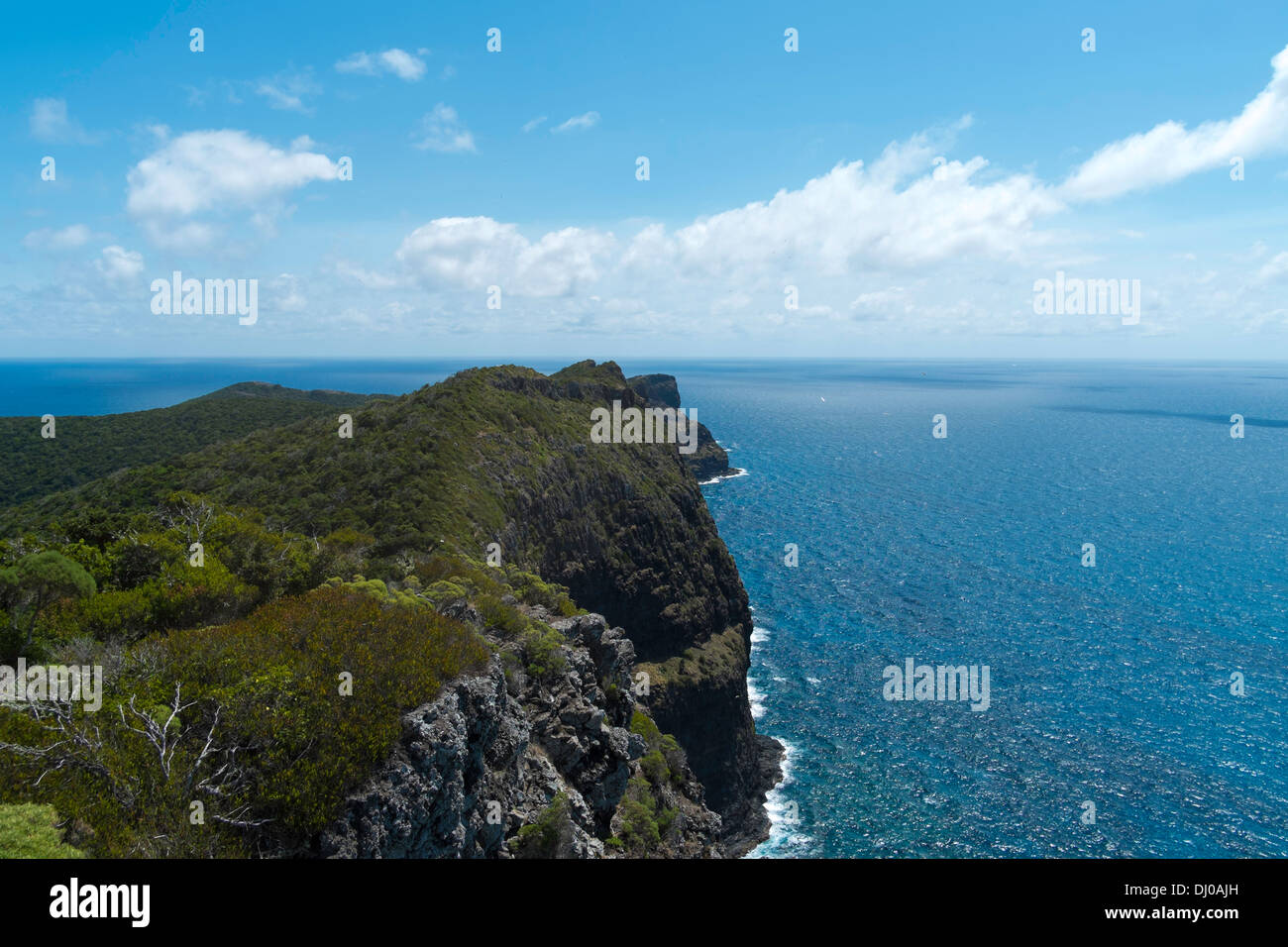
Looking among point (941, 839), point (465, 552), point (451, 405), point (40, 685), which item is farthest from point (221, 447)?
point (941, 839)

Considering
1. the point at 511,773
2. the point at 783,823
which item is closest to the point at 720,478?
the point at 783,823

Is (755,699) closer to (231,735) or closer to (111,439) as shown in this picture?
(231,735)

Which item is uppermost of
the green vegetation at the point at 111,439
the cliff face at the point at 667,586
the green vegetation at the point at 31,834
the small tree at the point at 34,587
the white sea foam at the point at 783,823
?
the green vegetation at the point at 111,439

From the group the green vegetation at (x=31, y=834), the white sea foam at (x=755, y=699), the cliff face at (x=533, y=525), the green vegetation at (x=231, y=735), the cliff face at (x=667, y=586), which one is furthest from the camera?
the white sea foam at (x=755, y=699)

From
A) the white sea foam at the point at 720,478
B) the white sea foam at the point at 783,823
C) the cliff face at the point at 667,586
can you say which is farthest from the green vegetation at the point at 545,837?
the white sea foam at the point at 720,478

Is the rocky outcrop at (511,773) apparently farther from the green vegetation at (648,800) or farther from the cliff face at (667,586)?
the cliff face at (667,586)

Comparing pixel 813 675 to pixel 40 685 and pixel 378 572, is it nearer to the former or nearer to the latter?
pixel 378 572

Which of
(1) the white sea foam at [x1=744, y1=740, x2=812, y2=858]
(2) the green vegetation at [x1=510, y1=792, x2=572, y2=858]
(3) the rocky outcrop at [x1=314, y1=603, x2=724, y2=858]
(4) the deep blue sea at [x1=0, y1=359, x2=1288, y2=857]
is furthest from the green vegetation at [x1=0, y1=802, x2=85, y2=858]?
(4) the deep blue sea at [x1=0, y1=359, x2=1288, y2=857]
